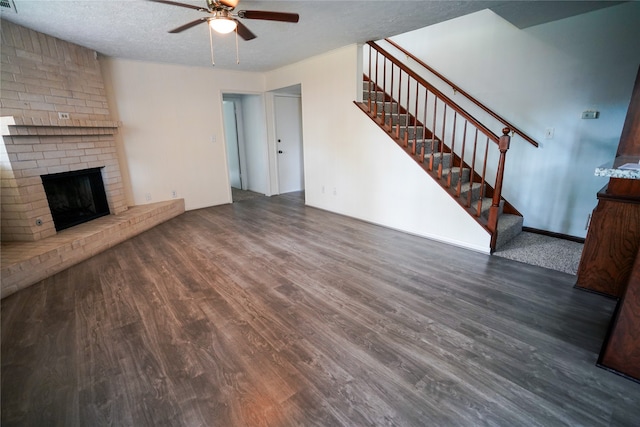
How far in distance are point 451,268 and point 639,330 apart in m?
1.34

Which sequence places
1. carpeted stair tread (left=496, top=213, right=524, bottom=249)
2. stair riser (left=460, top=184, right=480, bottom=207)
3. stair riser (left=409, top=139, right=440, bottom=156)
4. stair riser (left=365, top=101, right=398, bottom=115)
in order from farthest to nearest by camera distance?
stair riser (left=365, top=101, right=398, bottom=115)
stair riser (left=409, top=139, right=440, bottom=156)
stair riser (left=460, top=184, right=480, bottom=207)
carpeted stair tread (left=496, top=213, right=524, bottom=249)

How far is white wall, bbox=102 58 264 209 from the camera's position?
431 cm

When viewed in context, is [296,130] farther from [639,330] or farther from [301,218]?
[639,330]

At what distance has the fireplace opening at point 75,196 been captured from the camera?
136 inches

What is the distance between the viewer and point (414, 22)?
3.19m

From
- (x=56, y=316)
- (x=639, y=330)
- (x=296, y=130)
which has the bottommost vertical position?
(x=56, y=316)

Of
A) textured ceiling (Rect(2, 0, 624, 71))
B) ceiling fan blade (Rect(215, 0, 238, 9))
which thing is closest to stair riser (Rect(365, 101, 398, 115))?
textured ceiling (Rect(2, 0, 624, 71))

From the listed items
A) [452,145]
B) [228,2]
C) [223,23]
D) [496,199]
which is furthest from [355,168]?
[228,2]

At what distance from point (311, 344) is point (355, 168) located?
9.66 feet

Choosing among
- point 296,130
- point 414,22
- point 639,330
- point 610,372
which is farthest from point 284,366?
point 296,130

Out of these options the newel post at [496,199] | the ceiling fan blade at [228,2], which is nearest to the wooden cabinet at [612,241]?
the newel post at [496,199]

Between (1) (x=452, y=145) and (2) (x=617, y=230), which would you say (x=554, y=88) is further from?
(2) (x=617, y=230)

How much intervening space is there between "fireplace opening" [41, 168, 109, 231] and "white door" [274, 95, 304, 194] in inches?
122

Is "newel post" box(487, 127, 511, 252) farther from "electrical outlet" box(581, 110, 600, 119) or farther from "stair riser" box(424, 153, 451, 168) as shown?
"electrical outlet" box(581, 110, 600, 119)
